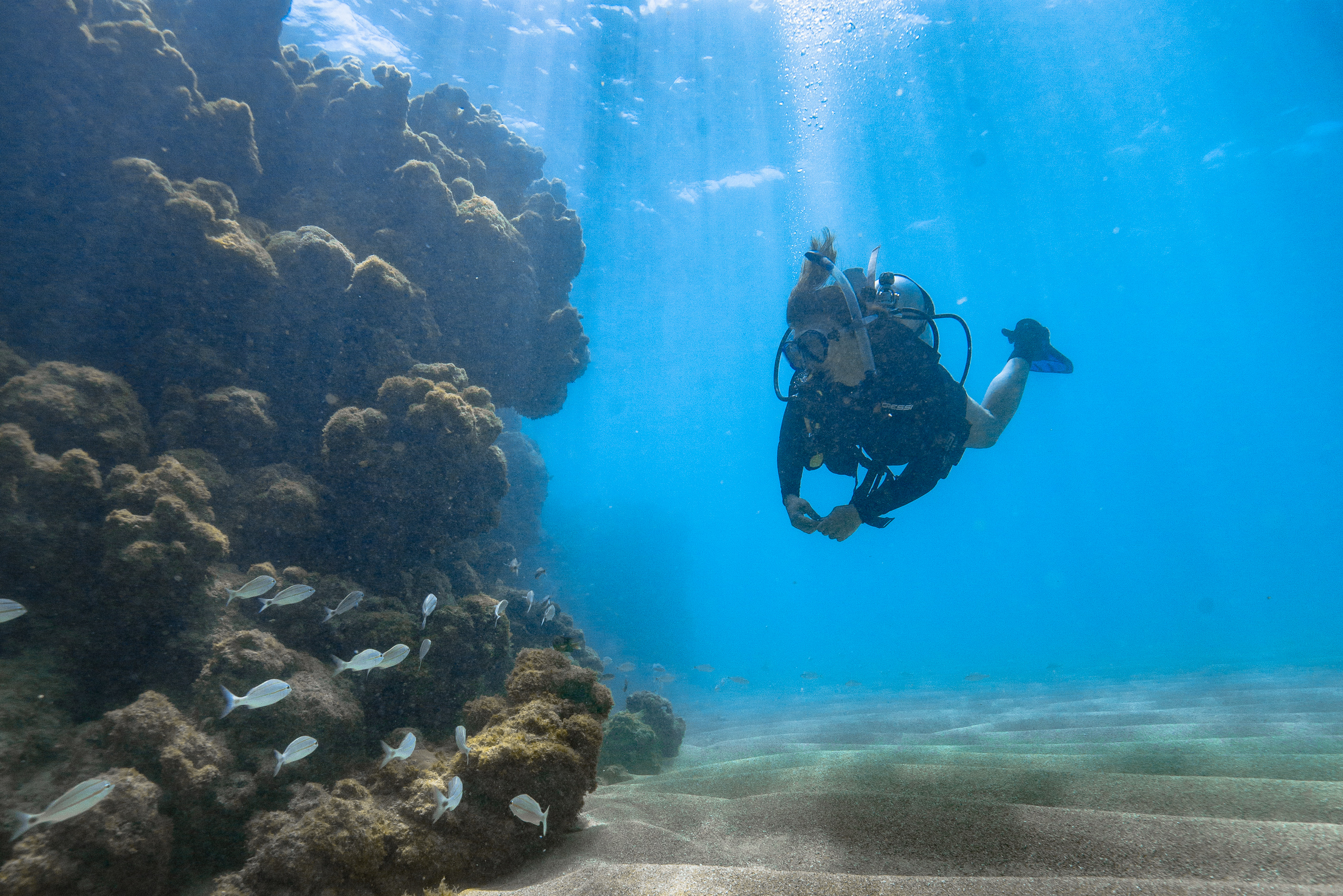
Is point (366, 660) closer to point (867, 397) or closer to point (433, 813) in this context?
point (433, 813)

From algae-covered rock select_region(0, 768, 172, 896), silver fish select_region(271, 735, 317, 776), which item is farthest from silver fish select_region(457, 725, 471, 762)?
algae-covered rock select_region(0, 768, 172, 896)

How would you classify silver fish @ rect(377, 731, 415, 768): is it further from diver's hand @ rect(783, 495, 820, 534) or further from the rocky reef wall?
diver's hand @ rect(783, 495, 820, 534)

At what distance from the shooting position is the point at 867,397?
16.3ft

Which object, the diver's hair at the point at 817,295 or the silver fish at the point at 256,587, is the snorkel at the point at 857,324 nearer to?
the diver's hair at the point at 817,295

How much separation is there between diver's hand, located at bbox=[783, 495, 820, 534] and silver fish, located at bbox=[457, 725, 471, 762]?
121 inches

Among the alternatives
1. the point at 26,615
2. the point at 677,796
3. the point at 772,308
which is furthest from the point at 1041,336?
the point at 772,308

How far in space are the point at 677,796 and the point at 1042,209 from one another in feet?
142

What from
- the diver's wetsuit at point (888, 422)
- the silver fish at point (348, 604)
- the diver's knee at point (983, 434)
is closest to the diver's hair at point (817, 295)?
the diver's wetsuit at point (888, 422)

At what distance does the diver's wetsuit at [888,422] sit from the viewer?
4801 millimetres

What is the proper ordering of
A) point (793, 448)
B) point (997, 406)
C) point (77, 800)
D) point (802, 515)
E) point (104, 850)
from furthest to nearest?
point (997, 406), point (793, 448), point (802, 515), point (104, 850), point (77, 800)

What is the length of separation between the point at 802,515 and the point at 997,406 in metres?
3.28

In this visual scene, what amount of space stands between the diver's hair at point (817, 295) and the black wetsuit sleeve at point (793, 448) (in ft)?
3.22

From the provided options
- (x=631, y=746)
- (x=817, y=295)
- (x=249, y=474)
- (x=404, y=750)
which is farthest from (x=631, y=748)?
(x=817, y=295)

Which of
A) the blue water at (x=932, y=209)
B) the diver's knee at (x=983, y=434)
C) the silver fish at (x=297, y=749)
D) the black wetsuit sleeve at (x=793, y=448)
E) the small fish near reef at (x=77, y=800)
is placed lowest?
the small fish near reef at (x=77, y=800)
